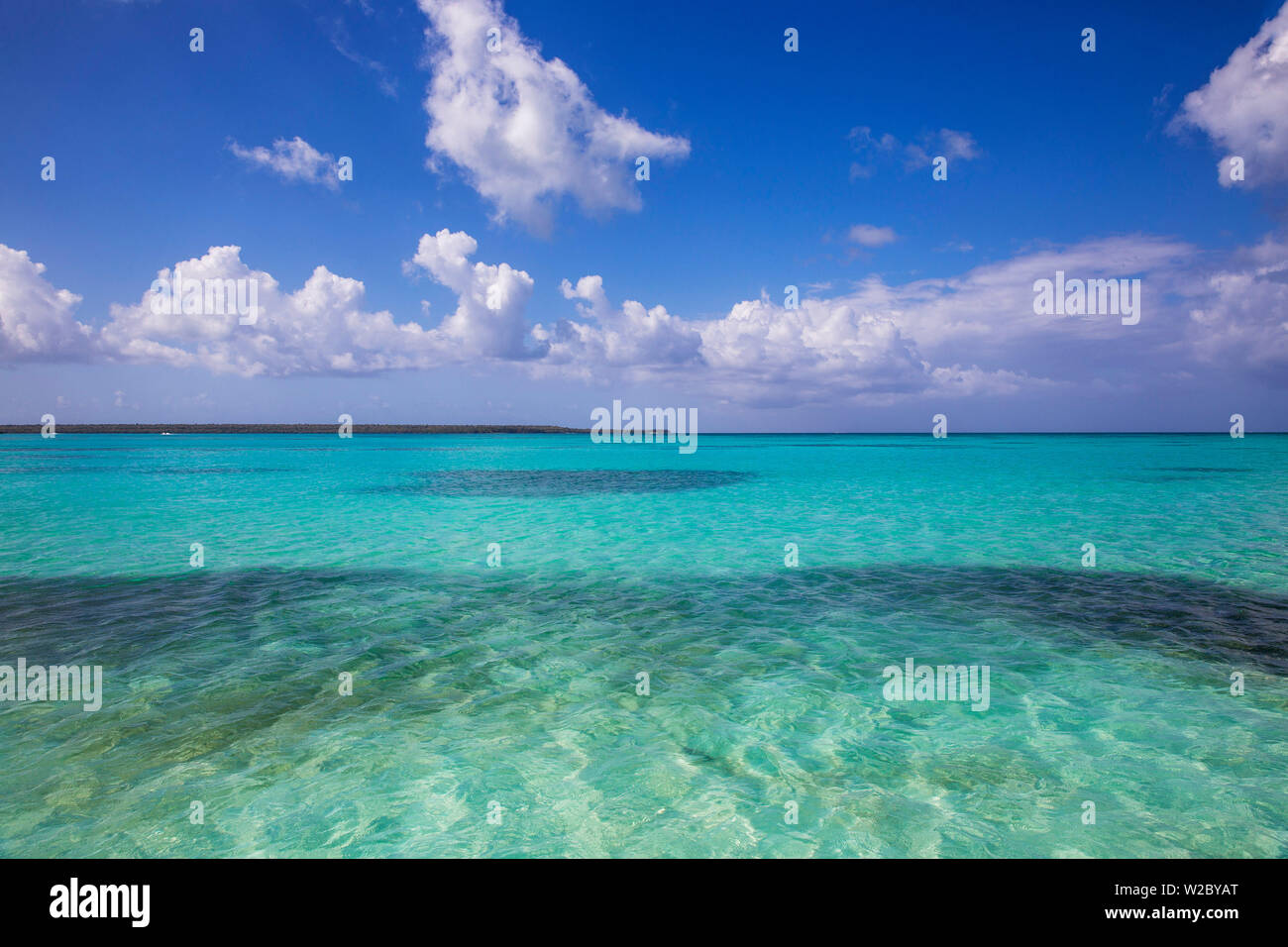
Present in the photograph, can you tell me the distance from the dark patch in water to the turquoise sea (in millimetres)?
16215

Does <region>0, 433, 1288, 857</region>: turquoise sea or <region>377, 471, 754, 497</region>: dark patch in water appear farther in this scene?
<region>377, 471, 754, 497</region>: dark patch in water

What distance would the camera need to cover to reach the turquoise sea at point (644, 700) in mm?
4855

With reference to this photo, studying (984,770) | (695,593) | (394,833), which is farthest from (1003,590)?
(394,833)

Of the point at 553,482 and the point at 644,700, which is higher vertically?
the point at 553,482

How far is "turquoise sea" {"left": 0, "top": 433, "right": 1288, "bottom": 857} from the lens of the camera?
486cm

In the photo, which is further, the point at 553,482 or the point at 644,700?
the point at 553,482

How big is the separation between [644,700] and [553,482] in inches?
1289

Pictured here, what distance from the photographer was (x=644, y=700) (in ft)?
23.7

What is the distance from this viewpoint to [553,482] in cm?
3938

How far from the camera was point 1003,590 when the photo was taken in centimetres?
1222

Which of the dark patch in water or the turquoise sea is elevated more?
the dark patch in water

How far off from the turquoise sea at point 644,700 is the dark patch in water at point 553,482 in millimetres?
16215
